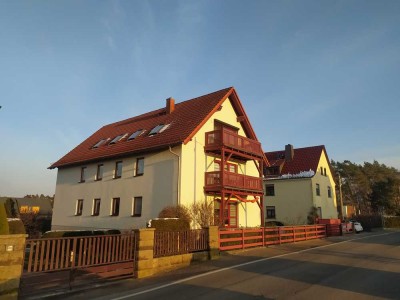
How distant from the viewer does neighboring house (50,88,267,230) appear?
73.4 feet

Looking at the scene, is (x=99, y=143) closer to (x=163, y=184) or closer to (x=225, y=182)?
(x=163, y=184)

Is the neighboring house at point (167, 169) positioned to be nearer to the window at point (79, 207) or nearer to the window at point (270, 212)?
the window at point (79, 207)

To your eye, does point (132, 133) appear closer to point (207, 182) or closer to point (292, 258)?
point (207, 182)

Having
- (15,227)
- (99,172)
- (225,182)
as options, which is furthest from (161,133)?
(15,227)

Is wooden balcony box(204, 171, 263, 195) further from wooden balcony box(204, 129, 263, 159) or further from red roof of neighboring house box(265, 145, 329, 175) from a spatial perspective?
red roof of neighboring house box(265, 145, 329, 175)

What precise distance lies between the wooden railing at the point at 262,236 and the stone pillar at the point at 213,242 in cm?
110

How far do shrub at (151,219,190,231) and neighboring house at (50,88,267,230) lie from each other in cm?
431

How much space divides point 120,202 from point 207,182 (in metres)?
6.59

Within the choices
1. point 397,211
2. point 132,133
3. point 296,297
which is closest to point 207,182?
point 132,133

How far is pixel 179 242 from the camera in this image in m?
13.3

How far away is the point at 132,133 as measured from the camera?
1093 inches

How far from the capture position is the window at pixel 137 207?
23444 millimetres

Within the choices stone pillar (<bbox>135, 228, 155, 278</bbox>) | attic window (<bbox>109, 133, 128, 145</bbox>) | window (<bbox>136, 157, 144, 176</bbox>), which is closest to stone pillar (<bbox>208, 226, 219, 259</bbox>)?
stone pillar (<bbox>135, 228, 155, 278</bbox>)

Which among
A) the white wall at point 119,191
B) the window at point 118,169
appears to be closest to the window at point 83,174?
the white wall at point 119,191
